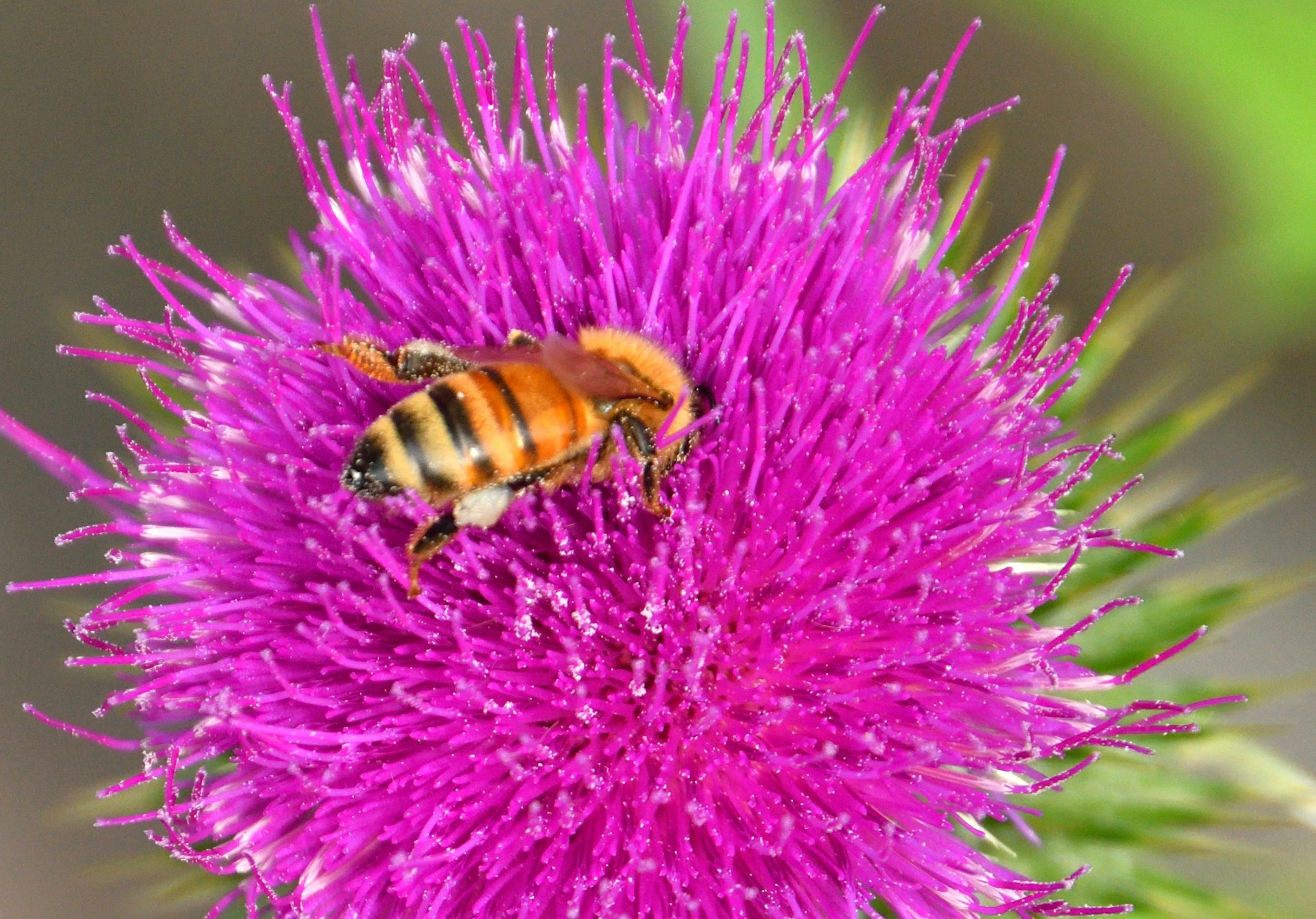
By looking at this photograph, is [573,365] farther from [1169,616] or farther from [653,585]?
[1169,616]

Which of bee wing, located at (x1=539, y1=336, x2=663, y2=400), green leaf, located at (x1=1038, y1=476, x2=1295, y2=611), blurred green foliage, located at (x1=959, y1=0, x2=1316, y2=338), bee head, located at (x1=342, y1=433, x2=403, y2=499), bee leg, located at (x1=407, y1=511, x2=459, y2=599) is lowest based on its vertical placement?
green leaf, located at (x1=1038, y1=476, x2=1295, y2=611)

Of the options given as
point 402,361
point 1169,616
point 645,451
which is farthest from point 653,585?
point 1169,616

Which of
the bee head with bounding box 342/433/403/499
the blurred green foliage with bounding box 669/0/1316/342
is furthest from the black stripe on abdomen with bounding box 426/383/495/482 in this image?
the blurred green foliage with bounding box 669/0/1316/342

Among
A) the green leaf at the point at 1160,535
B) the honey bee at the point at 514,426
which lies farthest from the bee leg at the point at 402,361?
the green leaf at the point at 1160,535

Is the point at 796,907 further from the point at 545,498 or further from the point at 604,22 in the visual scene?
the point at 604,22

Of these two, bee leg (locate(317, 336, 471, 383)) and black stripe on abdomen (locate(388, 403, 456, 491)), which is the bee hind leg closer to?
black stripe on abdomen (locate(388, 403, 456, 491))

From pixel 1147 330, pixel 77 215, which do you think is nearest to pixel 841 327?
pixel 1147 330
